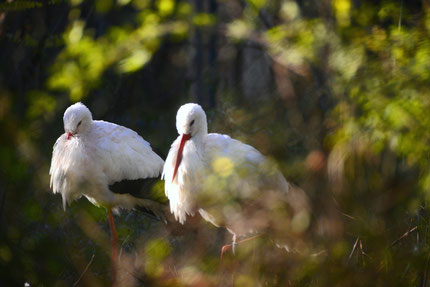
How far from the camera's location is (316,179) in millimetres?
1646

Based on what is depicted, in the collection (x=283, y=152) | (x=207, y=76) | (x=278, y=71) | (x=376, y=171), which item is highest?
(x=278, y=71)

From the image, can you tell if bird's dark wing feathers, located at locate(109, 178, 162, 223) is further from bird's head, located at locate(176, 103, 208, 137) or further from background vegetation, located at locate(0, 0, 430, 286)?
background vegetation, located at locate(0, 0, 430, 286)

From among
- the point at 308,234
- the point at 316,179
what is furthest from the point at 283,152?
the point at 308,234

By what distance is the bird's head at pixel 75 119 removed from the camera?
13.1 feet

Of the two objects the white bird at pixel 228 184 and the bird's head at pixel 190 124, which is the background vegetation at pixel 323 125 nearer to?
the white bird at pixel 228 184

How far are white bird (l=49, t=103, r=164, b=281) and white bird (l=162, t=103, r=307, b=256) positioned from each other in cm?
51

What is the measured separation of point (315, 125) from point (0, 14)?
1.63 m

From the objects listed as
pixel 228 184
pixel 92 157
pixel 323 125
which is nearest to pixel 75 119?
pixel 92 157

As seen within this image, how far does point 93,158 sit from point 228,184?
2.39m

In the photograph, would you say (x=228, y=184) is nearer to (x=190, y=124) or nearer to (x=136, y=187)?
(x=190, y=124)

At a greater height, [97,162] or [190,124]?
[190,124]

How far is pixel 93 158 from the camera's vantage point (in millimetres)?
4191

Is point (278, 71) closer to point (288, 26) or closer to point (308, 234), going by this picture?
point (288, 26)

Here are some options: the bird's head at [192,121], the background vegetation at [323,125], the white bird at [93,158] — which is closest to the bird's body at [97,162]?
the white bird at [93,158]
